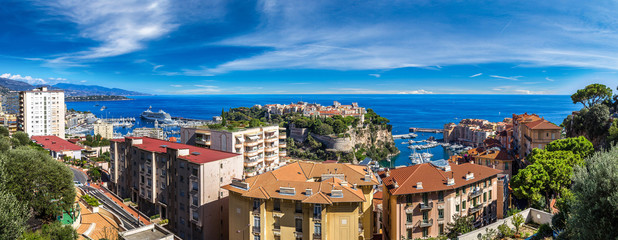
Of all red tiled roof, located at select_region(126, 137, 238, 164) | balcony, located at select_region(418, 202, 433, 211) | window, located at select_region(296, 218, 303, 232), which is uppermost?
red tiled roof, located at select_region(126, 137, 238, 164)

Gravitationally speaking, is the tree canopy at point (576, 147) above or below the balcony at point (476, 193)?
above

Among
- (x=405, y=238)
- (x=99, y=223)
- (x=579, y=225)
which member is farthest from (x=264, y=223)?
(x=579, y=225)

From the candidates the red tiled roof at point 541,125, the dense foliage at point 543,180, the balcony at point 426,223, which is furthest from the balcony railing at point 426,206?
the red tiled roof at point 541,125

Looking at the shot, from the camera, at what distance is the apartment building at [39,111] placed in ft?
200

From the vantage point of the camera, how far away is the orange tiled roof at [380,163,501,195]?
1903cm

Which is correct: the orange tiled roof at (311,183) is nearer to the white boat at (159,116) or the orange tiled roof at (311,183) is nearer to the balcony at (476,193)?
the balcony at (476,193)

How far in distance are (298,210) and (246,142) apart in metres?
15.9

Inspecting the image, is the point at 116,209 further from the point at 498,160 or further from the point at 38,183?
the point at 498,160

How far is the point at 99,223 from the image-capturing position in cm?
2212

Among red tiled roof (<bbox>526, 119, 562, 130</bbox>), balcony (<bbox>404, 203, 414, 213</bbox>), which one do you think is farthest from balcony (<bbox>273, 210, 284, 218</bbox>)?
red tiled roof (<bbox>526, 119, 562, 130</bbox>)

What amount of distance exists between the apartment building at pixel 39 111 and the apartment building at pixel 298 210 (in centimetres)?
6112

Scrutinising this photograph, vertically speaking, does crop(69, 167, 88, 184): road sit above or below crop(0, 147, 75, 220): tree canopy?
below

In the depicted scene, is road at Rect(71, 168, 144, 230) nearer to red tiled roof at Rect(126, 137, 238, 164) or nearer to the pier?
red tiled roof at Rect(126, 137, 238, 164)

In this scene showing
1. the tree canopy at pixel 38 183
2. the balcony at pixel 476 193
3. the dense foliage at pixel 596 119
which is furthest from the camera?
the dense foliage at pixel 596 119
